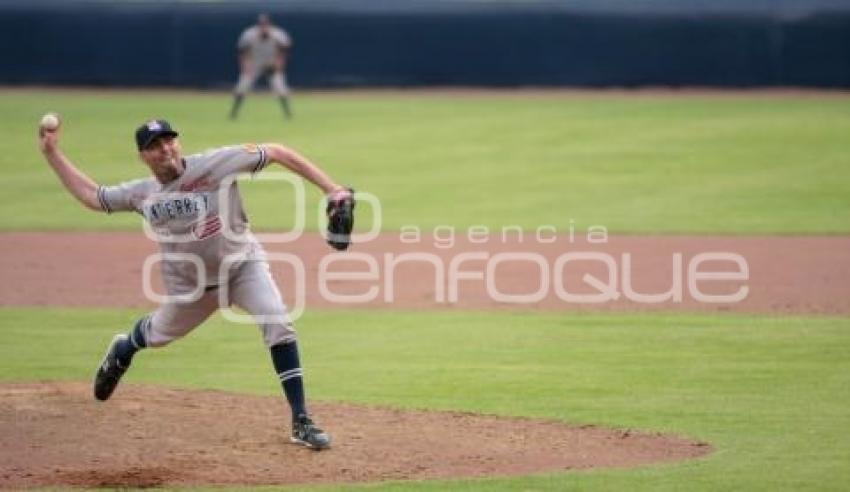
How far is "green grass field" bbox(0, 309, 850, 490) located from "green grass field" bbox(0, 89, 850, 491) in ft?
0.09

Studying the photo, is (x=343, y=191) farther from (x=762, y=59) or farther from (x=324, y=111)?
(x=762, y=59)

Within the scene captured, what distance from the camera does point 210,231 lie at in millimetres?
8859

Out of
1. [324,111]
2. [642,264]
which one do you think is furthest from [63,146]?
[642,264]

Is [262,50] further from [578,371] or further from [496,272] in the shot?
[578,371]

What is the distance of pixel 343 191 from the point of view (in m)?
8.66

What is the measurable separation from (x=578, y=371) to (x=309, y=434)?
3121mm

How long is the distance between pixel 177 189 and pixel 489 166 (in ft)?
55.8

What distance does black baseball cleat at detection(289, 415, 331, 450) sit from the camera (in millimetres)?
8836

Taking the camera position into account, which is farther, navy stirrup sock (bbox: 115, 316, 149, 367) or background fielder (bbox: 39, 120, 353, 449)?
navy stirrup sock (bbox: 115, 316, 149, 367)

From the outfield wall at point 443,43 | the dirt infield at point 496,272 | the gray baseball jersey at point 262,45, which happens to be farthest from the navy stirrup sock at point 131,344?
the outfield wall at point 443,43

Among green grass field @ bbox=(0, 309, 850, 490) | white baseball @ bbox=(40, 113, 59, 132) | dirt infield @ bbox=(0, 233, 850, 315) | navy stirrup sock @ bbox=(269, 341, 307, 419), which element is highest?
white baseball @ bbox=(40, 113, 59, 132)

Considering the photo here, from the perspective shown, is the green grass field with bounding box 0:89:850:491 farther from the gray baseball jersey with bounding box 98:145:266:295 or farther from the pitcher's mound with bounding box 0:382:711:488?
the gray baseball jersey with bounding box 98:145:266:295

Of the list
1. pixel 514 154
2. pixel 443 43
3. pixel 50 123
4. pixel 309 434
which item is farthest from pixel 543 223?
pixel 443 43

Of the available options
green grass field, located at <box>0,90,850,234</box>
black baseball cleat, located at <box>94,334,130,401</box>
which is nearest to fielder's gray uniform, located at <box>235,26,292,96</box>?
green grass field, located at <box>0,90,850,234</box>
